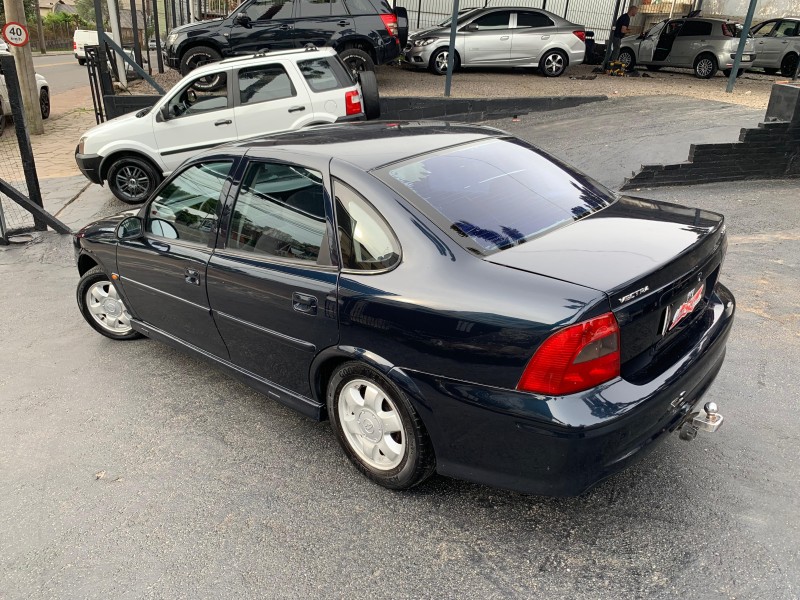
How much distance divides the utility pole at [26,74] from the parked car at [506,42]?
822cm

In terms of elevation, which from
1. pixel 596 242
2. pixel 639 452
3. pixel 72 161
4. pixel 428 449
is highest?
pixel 596 242

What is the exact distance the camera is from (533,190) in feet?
10.6

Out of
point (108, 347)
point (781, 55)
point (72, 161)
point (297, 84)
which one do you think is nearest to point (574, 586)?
point (108, 347)

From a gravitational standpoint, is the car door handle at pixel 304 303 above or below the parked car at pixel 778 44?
below

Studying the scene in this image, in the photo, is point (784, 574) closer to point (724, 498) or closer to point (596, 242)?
point (724, 498)

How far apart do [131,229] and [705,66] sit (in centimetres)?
1733

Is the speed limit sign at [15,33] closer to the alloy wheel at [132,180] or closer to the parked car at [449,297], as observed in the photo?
the alloy wheel at [132,180]

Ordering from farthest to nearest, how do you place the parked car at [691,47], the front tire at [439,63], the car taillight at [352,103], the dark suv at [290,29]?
1. the parked car at [691,47]
2. the front tire at [439,63]
3. the dark suv at [290,29]
4. the car taillight at [352,103]

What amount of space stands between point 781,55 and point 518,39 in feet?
29.0

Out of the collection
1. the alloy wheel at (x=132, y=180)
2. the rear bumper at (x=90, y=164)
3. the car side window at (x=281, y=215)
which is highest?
the car side window at (x=281, y=215)

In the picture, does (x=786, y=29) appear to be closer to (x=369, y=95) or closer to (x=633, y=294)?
(x=369, y=95)

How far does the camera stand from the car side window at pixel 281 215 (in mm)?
3092

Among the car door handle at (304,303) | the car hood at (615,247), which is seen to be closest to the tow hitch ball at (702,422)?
the car hood at (615,247)

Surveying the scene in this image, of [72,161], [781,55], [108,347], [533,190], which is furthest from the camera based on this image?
[781,55]
